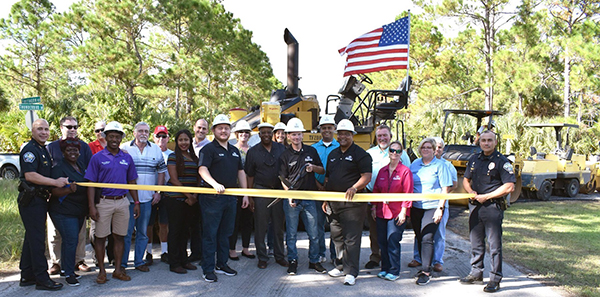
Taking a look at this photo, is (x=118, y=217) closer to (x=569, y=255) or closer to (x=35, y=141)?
(x=35, y=141)

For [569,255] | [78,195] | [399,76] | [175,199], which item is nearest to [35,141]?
[78,195]

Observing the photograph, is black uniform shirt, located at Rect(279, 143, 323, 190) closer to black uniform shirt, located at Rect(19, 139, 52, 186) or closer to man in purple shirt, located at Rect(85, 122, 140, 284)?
man in purple shirt, located at Rect(85, 122, 140, 284)

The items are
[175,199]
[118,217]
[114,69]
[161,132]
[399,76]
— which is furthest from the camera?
[399,76]

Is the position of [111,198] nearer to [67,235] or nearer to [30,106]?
[67,235]

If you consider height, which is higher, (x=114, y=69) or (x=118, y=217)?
(x=114, y=69)

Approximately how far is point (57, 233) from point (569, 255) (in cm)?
726

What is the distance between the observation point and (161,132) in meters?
6.46

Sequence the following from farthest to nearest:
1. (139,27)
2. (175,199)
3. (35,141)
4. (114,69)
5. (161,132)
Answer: (139,27) → (114,69) → (161,132) → (175,199) → (35,141)

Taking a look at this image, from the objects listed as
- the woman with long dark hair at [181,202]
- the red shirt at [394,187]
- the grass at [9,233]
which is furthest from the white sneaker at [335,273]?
the grass at [9,233]

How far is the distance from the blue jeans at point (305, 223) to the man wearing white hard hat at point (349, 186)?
33 centimetres

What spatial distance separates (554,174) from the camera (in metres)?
13.7

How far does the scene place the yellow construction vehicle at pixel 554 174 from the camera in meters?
13.1

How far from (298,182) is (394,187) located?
1.20m

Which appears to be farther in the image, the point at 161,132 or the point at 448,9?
the point at 448,9
